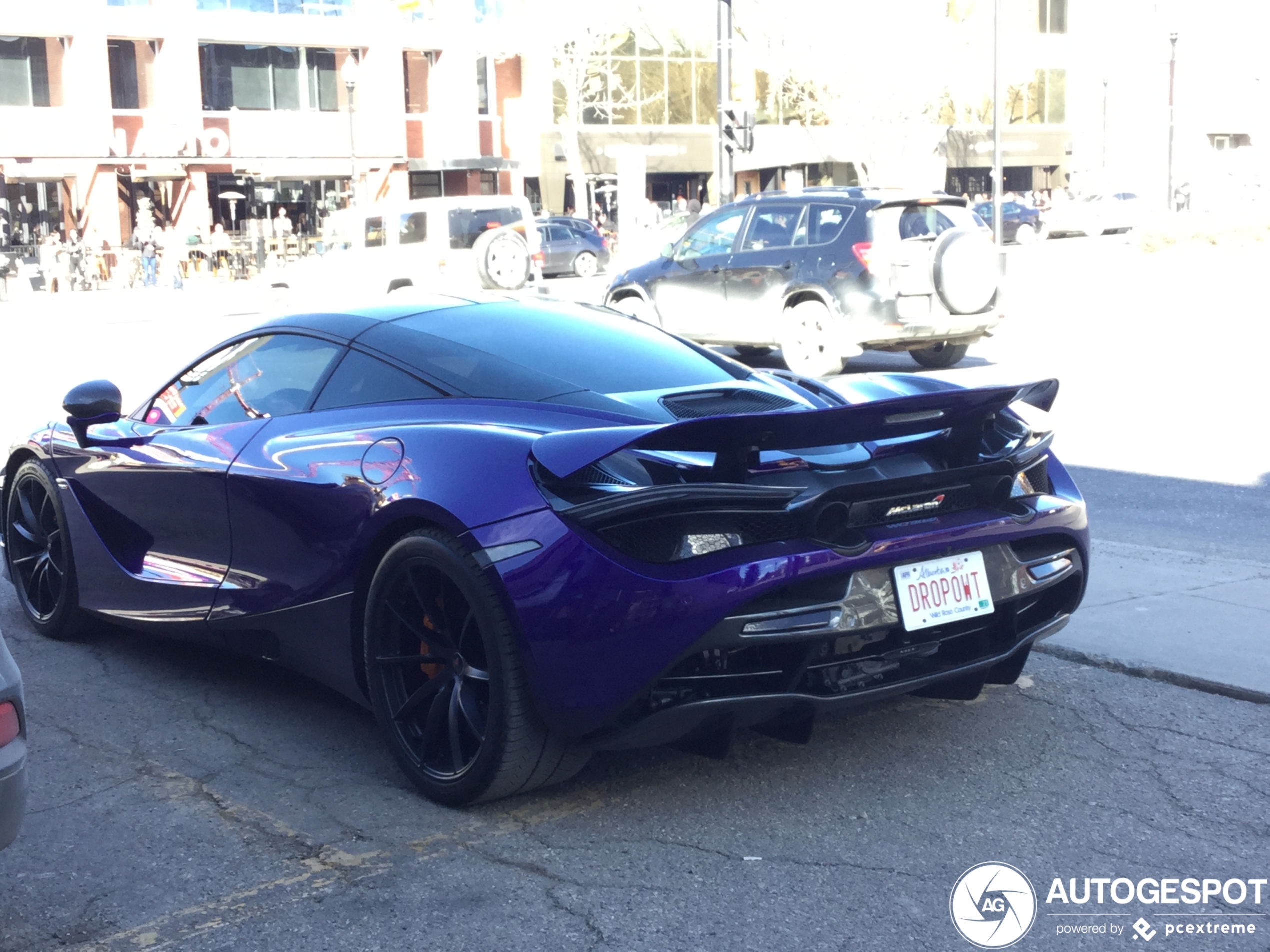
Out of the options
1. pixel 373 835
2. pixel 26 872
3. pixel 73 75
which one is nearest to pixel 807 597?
pixel 373 835

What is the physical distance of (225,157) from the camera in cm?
4484

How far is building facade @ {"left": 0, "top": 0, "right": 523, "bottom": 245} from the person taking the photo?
1667 inches

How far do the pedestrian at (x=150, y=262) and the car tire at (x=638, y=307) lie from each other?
897 inches

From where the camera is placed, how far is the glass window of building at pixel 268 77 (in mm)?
45594

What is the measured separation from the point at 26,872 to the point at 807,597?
6.79 ft

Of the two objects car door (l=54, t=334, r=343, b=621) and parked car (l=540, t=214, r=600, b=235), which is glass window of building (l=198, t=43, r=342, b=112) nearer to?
parked car (l=540, t=214, r=600, b=235)

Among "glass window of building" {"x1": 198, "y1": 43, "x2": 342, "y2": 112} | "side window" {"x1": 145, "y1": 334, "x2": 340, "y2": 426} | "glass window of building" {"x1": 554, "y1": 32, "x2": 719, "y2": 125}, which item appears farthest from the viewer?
"glass window of building" {"x1": 554, "y1": 32, "x2": 719, "y2": 125}

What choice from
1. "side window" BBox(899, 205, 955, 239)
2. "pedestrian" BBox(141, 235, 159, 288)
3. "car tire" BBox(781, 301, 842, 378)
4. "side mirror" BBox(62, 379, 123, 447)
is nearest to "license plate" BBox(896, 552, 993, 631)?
"side mirror" BBox(62, 379, 123, 447)

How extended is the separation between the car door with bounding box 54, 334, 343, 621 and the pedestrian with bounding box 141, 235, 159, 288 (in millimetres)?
31342

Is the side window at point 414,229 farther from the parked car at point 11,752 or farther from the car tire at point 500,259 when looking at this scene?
the parked car at point 11,752

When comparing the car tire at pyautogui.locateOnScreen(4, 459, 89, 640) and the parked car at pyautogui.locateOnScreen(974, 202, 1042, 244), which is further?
the parked car at pyautogui.locateOnScreen(974, 202, 1042, 244)

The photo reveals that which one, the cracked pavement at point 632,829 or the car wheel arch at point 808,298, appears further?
the car wheel arch at point 808,298

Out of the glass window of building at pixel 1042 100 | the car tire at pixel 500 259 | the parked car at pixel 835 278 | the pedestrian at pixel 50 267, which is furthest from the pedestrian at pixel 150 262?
the glass window of building at pixel 1042 100

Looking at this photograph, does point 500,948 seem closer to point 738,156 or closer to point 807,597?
point 807,597
